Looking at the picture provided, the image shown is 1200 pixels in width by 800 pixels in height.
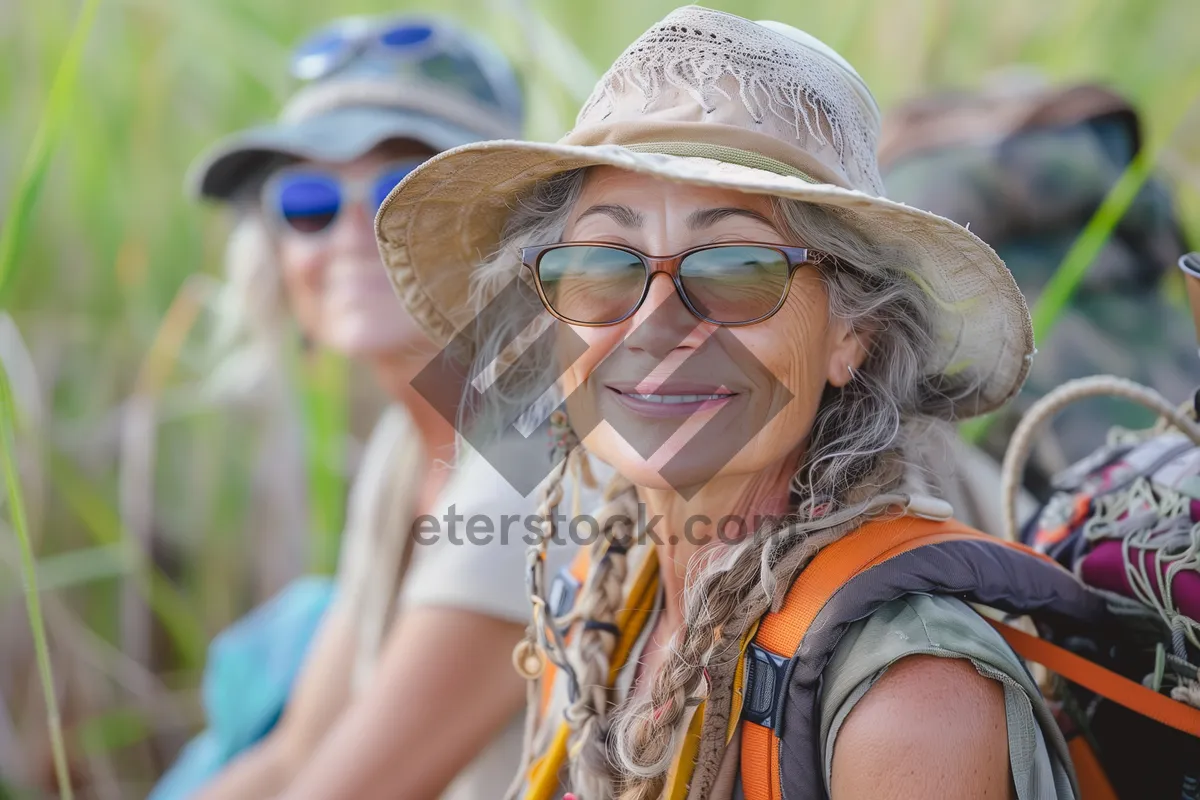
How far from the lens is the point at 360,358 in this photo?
2.12 meters

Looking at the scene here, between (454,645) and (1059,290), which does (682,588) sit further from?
(1059,290)

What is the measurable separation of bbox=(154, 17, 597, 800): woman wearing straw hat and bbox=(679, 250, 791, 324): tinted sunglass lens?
645mm

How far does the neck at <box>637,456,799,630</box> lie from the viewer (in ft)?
3.84

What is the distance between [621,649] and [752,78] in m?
0.70

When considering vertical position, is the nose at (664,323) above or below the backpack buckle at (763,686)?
above

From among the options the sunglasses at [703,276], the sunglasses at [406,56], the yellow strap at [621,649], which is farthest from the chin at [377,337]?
the sunglasses at [703,276]

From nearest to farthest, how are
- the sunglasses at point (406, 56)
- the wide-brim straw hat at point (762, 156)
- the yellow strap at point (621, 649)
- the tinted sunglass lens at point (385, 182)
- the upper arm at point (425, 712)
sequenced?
the wide-brim straw hat at point (762, 156)
the yellow strap at point (621, 649)
the upper arm at point (425, 712)
the tinted sunglass lens at point (385, 182)
the sunglasses at point (406, 56)

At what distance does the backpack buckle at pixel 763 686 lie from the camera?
0.96 metres

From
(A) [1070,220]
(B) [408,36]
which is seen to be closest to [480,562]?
(B) [408,36]

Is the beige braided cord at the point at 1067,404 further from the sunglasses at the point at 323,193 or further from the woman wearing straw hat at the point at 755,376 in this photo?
the sunglasses at the point at 323,193

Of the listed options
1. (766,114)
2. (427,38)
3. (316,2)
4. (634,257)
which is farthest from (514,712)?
(316,2)

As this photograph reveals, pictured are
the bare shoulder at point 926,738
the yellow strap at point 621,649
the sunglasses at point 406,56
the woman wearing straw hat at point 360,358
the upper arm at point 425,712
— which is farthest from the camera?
the sunglasses at point 406,56

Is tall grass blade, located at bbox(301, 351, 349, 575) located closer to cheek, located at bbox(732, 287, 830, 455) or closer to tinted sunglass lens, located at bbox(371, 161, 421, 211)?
tinted sunglass lens, located at bbox(371, 161, 421, 211)

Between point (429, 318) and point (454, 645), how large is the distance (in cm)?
50
